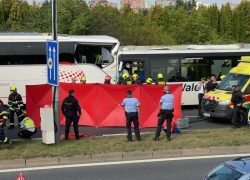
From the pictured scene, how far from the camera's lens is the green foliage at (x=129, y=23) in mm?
42188

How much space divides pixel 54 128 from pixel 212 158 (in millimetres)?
4783

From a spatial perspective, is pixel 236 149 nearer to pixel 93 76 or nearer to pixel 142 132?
pixel 142 132

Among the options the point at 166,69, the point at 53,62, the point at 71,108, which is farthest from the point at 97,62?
the point at 53,62

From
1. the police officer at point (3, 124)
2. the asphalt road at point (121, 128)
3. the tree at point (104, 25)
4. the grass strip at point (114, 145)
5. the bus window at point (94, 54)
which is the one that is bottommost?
the asphalt road at point (121, 128)

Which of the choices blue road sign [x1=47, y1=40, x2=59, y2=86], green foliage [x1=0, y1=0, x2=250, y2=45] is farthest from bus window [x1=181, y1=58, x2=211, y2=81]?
green foliage [x1=0, y1=0, x2=250, y2=45]

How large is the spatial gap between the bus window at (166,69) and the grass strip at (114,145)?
8.24 m

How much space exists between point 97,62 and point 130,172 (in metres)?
14.2

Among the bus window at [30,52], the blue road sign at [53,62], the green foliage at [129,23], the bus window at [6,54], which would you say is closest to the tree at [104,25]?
the green foliage at [129,23]

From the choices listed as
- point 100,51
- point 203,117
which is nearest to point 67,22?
point 100,51

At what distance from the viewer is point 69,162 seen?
12.0 metres

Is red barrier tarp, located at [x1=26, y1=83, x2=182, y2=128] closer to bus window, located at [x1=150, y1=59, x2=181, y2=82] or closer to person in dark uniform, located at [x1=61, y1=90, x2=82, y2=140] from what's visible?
person in dark uniform, located at [x1=61, y1=90, x2=82, y2=140]

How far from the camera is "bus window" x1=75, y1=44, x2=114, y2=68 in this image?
24359 millimetres

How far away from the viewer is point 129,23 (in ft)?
173

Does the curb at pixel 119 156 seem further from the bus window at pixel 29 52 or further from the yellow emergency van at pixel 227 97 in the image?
the bus window at pixel 29 52
